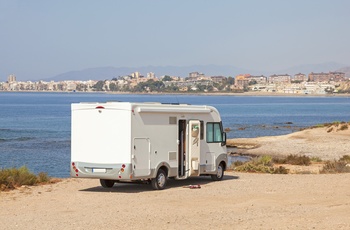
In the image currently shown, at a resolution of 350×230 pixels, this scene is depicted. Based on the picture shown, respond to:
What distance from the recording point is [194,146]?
66.3 feet

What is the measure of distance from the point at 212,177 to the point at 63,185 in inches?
186

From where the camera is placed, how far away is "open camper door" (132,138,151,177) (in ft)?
58.8

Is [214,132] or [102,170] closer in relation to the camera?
[102,170]

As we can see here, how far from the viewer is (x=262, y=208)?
15.4m

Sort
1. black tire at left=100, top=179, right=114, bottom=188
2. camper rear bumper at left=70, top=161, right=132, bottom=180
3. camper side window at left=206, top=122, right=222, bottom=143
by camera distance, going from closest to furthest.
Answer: camper rear bumper at left=70, top=161, right=132, bottom=180, black tire at left=100, top=179, right=114, bottom=188, camper side window at left=206, top=122, right=222, bottom=143

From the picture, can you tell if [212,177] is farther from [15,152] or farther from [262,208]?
[15,152]

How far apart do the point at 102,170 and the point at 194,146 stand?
334 cm

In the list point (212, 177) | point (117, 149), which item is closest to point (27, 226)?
point (117, 149)

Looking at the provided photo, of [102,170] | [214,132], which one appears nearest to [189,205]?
[102,170]

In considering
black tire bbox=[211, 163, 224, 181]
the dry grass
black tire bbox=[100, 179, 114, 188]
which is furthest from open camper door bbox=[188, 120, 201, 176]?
the dry grass

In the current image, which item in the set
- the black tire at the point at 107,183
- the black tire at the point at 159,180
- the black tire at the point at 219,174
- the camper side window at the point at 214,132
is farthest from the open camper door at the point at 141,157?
the black tire at the point at 219,174

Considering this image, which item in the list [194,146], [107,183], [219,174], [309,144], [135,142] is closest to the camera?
[135,142]

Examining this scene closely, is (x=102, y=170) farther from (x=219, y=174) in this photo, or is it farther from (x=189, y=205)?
(x=219, y=174)

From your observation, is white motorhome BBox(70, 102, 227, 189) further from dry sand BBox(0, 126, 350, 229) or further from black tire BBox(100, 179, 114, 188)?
dry sand BBox(0, 126, 350, 229)
